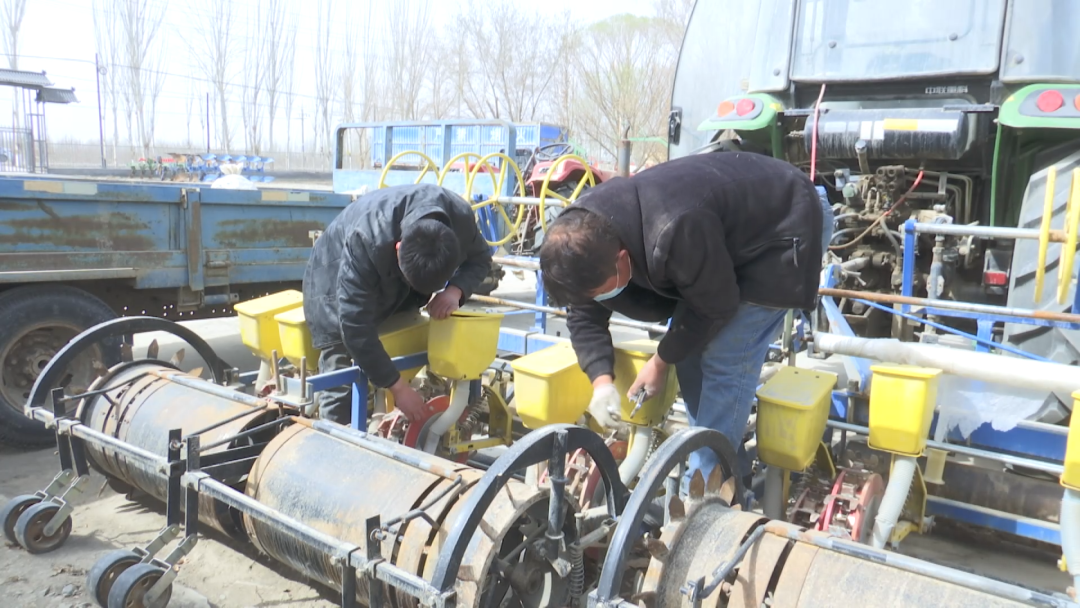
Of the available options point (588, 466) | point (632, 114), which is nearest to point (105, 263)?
point (588, 466)

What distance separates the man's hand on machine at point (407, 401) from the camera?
10.3ft

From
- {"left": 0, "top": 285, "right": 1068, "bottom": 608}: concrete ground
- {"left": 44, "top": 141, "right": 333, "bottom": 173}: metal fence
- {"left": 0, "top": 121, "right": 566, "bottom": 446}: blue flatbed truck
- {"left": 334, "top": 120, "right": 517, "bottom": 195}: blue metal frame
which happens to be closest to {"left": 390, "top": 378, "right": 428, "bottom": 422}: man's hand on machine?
{"left": 0, "top": 285, "right": 1068, "bottom": 608}: concrete ground

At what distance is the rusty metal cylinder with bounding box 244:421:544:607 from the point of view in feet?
7.16

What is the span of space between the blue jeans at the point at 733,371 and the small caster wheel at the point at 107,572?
1.81 meters

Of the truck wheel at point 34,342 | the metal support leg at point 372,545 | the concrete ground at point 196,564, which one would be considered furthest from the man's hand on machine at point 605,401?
the truck wheel at point 34,342

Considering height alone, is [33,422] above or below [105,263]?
below

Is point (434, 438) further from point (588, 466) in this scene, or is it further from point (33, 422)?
point (33, 422)

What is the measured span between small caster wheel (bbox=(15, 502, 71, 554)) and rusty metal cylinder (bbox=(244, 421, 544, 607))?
979mm

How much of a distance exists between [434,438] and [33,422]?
8.69ft

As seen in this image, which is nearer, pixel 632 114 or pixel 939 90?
pixel 939 90

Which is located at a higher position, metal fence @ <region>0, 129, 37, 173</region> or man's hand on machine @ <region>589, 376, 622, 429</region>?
metal fence @ <region>0, 129, 37, 173</region>

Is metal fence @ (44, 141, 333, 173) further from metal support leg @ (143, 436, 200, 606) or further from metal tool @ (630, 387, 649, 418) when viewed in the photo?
metal tool @ (630, 387, 649, 418)

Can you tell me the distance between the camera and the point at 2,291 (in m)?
4.58

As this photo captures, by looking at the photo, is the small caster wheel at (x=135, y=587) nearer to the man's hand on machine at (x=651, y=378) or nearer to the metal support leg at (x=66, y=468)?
the metal support leg at (x=66, y=468)
